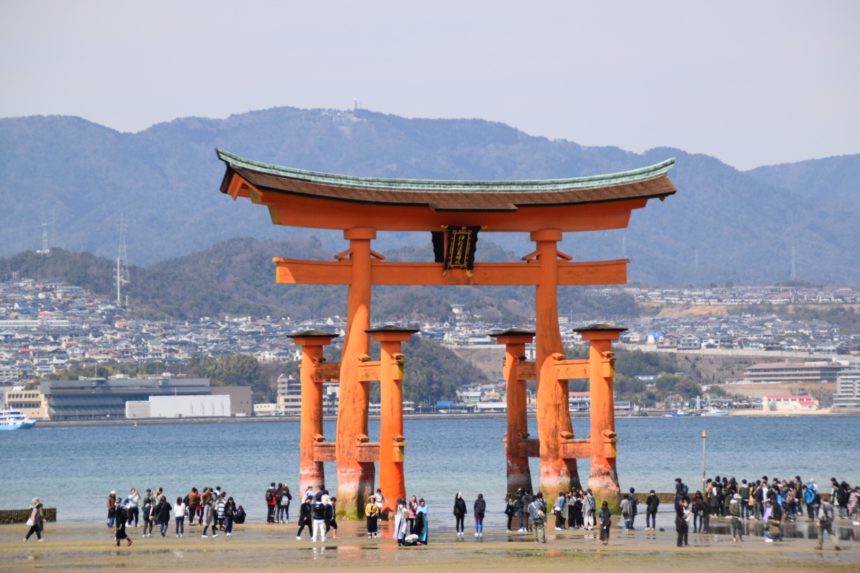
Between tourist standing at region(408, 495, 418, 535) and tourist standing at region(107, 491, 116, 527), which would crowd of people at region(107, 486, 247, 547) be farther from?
tourist standing at region(408, 495, 418, 535)

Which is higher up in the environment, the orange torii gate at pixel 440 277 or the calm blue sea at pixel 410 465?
the orange torii gate at pixel 440 277

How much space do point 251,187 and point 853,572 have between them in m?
20.1

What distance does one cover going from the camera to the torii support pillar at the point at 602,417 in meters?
47.2

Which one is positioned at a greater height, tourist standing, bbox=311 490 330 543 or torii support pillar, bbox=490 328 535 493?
torii support pillar, bbox=490 328 535 493

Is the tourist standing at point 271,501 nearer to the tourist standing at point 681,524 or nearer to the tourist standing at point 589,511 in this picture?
the tourist standing at point 589,511

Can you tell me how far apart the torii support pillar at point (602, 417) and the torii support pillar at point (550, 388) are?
1.15m

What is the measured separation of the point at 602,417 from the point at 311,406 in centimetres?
885

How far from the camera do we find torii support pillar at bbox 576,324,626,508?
47.2 m

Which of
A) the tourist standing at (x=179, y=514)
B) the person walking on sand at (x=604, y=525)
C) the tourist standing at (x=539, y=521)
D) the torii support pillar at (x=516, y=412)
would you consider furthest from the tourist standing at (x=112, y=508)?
the person walking on sand at (x=604, y=525)

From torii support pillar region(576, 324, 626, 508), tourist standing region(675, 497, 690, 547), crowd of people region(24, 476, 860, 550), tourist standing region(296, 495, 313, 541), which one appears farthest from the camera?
torii support pillar region(576, 324, 626, 508)

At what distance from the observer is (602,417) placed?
47562 millimetres

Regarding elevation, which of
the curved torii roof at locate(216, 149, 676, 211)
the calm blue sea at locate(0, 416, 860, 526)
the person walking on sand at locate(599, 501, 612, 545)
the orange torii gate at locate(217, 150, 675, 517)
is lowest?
the person walking on sand at locate(599, 501, 612, 545)

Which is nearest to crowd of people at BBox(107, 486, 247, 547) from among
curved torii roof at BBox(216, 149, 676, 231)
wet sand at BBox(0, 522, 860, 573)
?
wet sand at BBox(0, 522, 860, 573)

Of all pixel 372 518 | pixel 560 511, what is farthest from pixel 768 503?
pixel 372 518
